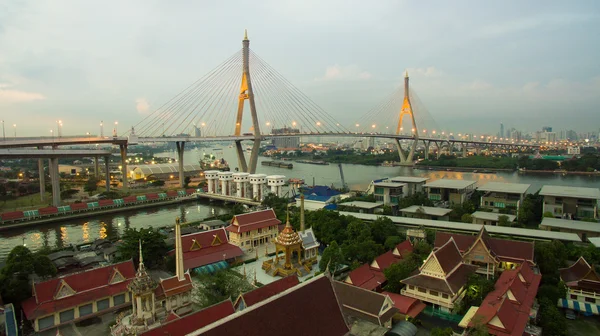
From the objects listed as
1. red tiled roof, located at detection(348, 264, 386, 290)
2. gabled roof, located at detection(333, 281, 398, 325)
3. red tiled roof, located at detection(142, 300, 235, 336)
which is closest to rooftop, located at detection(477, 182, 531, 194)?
red tiled roof, located at detection(348, 264, 386, 290)

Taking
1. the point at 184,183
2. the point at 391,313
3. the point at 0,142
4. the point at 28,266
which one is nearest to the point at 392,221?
the point at 391,313

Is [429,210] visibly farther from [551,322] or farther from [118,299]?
[118,299]

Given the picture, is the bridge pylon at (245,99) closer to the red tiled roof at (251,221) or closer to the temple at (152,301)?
the red tiled roof at (251,221)

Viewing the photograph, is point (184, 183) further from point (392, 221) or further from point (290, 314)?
point (290, 314)

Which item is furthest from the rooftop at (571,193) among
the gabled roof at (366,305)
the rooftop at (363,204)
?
the gabled roof at (366,305)

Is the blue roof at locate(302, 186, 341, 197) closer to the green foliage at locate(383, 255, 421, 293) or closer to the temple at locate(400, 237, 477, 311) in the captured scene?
the green foliage at locate(383, 255, 421, 293)

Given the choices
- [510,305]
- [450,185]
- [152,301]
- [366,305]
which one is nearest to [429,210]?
[450,185]

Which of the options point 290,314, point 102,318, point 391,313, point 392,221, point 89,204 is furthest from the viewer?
point 89,204
